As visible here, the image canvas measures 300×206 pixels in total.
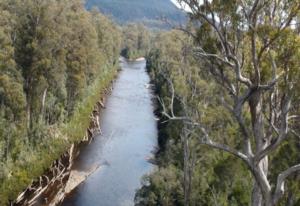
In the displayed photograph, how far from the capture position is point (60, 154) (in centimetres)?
3403

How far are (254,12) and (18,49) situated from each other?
985 inches

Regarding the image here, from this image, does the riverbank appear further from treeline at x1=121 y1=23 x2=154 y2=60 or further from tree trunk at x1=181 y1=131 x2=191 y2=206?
treeline at x1=121 y1=23 x2=154 y2=60

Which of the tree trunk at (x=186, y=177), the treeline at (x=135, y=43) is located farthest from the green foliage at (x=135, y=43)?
the tree trunk at (x=186, y=177)

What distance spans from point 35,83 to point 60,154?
19.3 feet

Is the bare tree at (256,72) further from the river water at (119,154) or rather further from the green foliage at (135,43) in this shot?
the green foliage at (135,43)

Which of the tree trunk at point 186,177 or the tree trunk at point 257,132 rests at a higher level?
the tree trunk at point 257,132

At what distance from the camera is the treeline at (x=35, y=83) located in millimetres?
27922

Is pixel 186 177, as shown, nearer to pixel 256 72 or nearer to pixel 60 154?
pixel 60 154

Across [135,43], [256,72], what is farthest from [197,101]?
[135,43]

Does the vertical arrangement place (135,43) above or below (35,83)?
below

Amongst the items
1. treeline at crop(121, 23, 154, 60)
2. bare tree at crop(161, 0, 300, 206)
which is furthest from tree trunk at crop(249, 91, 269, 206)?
treeline at crop(121, 23, 154, 60)

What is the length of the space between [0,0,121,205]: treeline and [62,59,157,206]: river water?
2.86 metres

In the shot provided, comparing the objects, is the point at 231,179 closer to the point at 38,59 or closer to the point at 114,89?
the point at 38,59

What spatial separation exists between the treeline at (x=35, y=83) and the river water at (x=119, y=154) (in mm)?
2856
